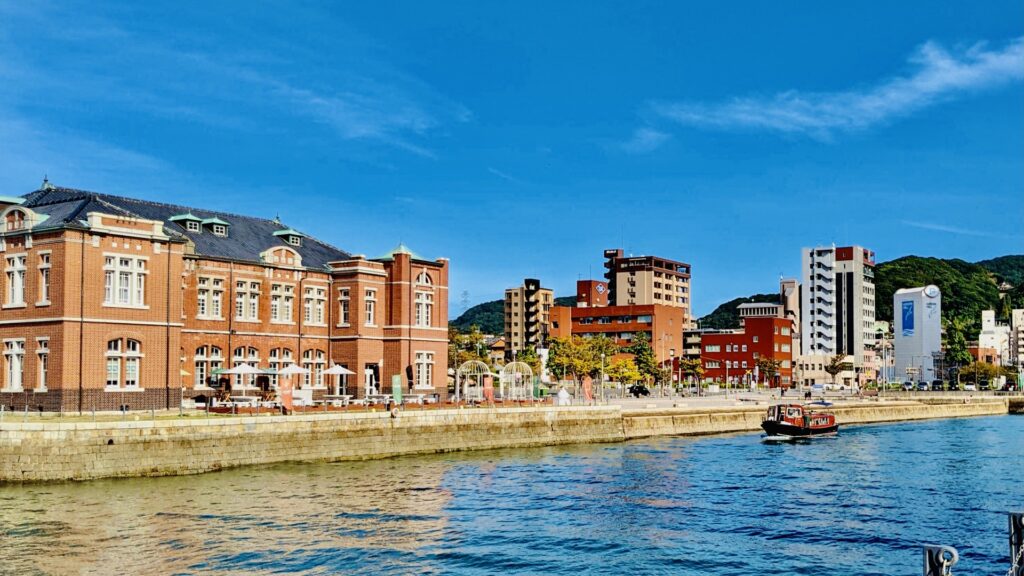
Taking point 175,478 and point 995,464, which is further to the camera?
point 995,464

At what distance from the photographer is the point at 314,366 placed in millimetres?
72812

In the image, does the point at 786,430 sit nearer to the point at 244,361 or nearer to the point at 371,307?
the point at 371,307

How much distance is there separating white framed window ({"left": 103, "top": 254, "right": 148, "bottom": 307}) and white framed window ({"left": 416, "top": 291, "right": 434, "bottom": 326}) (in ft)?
78.6

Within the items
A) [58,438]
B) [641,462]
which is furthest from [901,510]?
[58,438]

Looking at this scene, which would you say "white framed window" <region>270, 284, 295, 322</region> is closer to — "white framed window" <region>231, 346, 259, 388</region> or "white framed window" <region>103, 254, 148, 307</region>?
"white framed window" <region>231, 346, 259, 388</region>

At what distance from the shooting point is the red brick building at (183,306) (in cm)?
5406

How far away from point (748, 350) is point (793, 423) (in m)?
109

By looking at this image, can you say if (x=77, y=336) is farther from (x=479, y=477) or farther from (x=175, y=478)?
(x=479, y=477)

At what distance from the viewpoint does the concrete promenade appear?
141 ft

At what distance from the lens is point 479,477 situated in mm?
47875

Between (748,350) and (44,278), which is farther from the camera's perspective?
(748,350)

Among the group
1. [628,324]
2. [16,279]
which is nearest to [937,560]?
[16,279]

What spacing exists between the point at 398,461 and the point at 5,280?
82.1ft

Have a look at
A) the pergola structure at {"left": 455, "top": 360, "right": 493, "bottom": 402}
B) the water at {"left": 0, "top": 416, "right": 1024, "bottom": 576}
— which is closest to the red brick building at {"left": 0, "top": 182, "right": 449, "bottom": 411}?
the pergola structure at {"left": 455, "top": 360, "right": 493, "bottom": 402}
